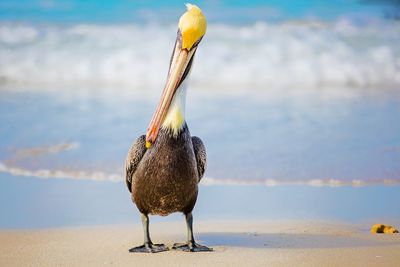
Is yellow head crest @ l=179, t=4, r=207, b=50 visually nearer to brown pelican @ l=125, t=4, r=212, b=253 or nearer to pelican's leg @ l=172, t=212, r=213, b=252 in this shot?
brown pelican @ l=125, t=4, r=212, b=253

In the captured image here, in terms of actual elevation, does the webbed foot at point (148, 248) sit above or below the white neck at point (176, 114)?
→ below

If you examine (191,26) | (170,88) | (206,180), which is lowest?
(206,180)

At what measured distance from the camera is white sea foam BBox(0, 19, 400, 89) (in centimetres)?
1245

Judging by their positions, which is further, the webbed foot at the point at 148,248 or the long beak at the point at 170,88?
the webbed foot at the point at 148,248

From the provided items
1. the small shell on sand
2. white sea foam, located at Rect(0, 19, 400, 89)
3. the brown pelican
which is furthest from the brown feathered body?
white sea foam, located at Rect(0, 19, 400, 89)

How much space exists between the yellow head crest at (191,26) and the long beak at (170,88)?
0.06m

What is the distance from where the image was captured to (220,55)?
42.7ft

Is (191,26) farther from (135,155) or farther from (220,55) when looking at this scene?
(220,55)

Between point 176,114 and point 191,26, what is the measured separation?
1.93ft

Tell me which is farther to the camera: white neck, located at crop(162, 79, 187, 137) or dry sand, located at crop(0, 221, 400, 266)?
white neck, located at crop(162, 79, 187, 137)

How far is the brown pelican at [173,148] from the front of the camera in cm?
496

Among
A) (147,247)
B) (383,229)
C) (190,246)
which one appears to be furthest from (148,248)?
(383,229)

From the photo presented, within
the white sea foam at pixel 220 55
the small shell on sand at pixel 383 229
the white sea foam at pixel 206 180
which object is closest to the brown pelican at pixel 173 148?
the small shell on sand at pixel 383 229

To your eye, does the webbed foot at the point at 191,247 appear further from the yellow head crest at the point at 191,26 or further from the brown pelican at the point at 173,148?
the yellow head crest at the point at 191,26
